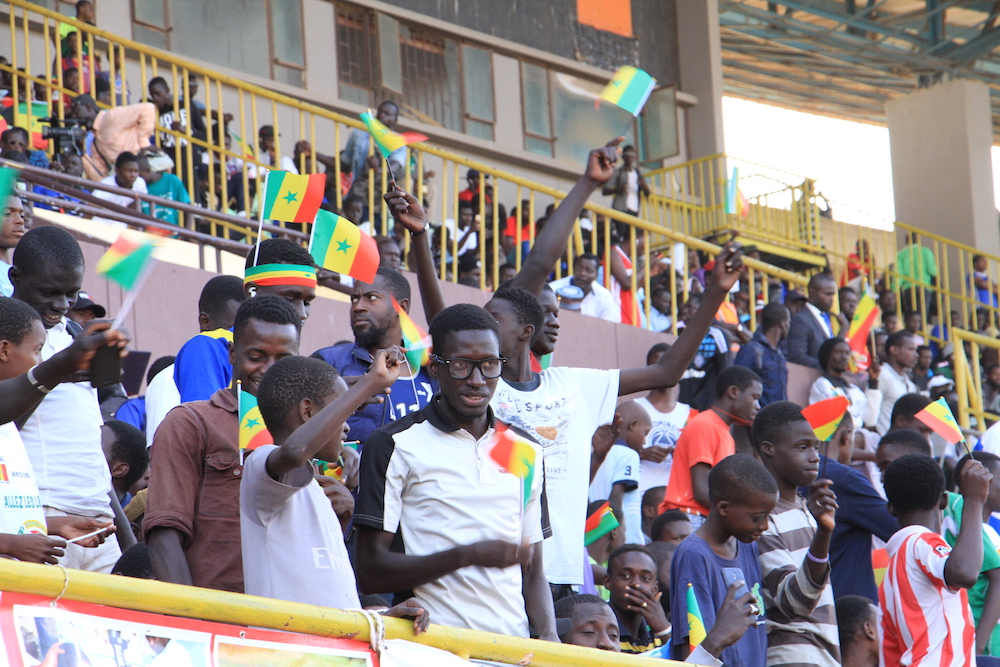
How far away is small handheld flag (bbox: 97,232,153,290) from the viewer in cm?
338

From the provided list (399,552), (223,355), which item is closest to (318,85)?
(223,355)

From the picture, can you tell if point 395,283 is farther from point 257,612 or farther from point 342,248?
point 257,612

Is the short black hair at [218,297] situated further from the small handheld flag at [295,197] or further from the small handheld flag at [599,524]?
the small handheld flag at [599,524]

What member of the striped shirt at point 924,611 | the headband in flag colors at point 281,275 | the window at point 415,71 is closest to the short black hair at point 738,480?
the striped shirt at point 924,611

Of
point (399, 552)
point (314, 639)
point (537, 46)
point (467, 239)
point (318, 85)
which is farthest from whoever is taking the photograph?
point (537, 46)

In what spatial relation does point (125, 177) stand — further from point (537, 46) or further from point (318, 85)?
point (537, 46)

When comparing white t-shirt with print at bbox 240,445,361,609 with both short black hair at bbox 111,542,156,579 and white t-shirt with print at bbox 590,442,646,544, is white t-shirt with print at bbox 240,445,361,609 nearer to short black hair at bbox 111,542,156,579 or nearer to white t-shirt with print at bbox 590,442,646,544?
short black hair at bbox 111,542,156,579

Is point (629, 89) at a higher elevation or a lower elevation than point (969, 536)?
higher

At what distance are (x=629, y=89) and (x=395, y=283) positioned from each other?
130 centimetres

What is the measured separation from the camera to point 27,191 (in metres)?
7.91

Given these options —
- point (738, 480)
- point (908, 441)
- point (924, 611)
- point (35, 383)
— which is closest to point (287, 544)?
point (35, 383)

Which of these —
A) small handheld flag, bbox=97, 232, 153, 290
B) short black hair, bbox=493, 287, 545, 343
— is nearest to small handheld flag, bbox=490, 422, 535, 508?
short black hair, bbox=493, 287, 545, 343

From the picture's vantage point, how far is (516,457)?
377 cm

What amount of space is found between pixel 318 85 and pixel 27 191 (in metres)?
7.27
